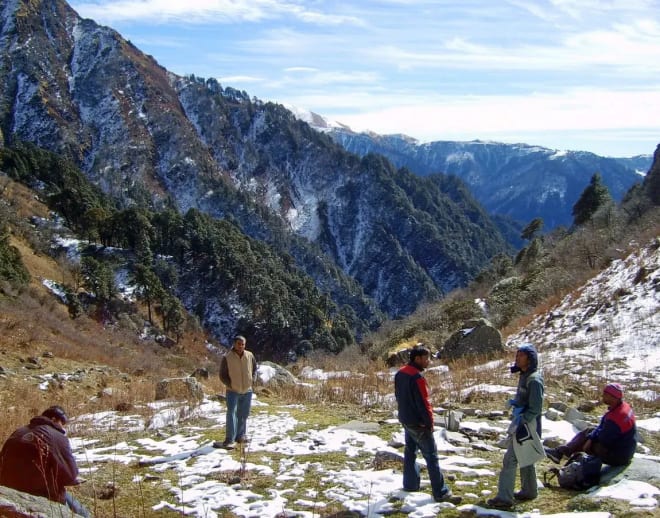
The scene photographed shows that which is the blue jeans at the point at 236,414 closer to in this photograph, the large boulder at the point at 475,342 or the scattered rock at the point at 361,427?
the scattered rock at the point at 361,427

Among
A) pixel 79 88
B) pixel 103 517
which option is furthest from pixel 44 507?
pixel 79 88

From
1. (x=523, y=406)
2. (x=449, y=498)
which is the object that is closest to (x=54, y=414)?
(x=449, y=498)

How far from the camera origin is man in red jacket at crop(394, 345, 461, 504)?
18.7 feet

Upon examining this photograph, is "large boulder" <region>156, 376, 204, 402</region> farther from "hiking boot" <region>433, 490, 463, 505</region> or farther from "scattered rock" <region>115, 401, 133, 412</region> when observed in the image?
"hiking boot" <region>433, 490, 463, 505</region>

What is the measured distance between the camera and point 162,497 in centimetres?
611

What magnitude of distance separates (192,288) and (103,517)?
7729 centimetres

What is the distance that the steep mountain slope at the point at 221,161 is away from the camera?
423ft

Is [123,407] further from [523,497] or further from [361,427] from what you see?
[523,497]

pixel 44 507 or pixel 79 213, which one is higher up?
pixel 79 213

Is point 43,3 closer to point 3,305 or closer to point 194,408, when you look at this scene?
point 3,305

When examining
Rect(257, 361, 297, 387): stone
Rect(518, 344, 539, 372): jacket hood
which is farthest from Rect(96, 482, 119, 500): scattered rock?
Rect(257, 361, 297, 387): stone

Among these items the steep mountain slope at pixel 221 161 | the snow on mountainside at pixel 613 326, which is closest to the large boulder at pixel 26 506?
the snow on mountainside at pixel 613 326

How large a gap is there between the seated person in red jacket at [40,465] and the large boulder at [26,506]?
227mm

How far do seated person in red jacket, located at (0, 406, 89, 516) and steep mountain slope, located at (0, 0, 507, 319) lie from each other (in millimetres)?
118460
